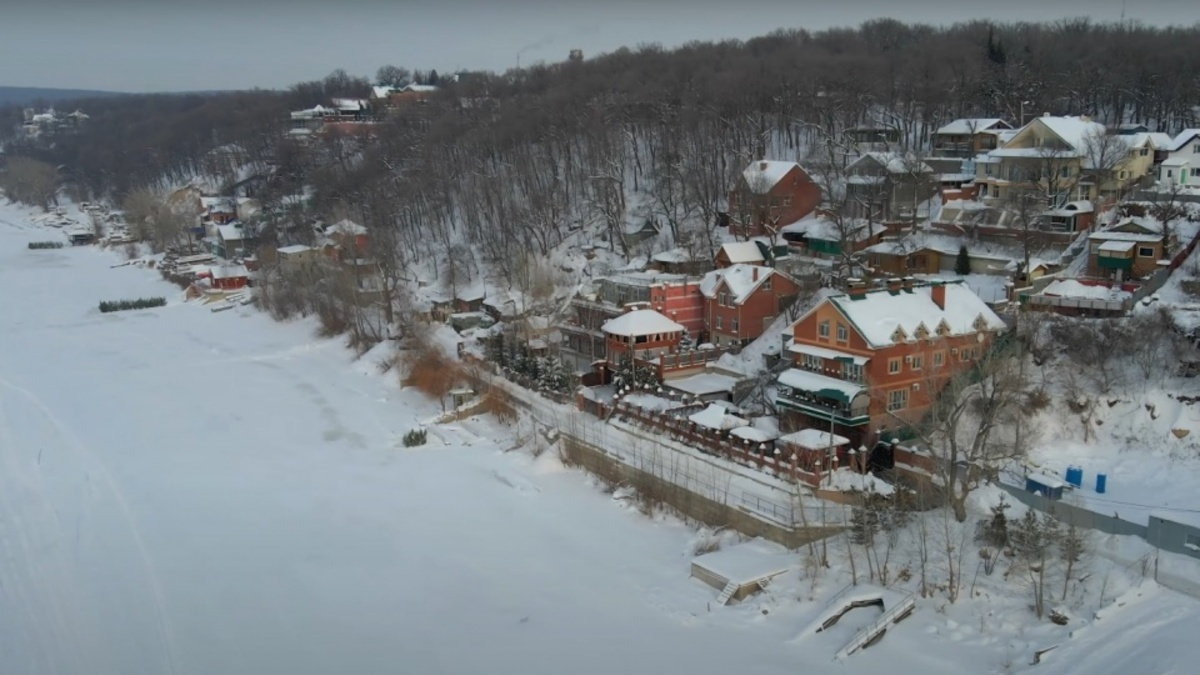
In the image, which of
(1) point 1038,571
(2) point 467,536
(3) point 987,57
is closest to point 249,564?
(2) point 467,536

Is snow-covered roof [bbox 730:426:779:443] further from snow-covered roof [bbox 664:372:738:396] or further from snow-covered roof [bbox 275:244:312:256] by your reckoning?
snow-covered roof [bbox 275:244:312:256]

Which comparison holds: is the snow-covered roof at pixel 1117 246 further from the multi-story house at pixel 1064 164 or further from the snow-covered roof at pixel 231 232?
the snow-covered roof at pixel 231 232

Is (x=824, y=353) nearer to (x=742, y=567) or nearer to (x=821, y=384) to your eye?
(x=821, y=384)

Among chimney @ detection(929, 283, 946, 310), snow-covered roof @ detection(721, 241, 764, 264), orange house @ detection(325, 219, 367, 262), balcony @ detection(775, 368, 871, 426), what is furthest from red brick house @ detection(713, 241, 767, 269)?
orange house @ detection(325, 219, 367, 262)

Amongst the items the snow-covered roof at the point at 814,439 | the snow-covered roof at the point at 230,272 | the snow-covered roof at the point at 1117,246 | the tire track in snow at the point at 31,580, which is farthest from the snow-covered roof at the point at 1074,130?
the snow-covered roof at the point at 230,272

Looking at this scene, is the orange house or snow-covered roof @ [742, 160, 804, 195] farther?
the orange house

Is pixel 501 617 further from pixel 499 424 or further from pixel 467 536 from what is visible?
pixel 499 424
